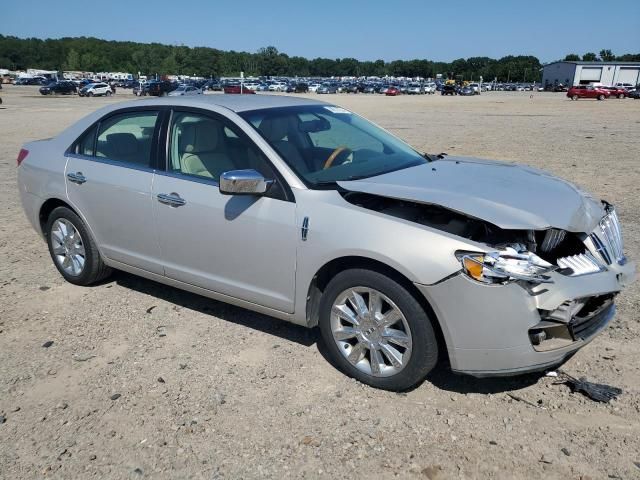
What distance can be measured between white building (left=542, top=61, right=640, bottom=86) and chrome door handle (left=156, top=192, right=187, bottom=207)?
5183 inches

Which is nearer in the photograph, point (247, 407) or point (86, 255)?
point (247, 407)

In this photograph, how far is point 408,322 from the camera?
10.5ft

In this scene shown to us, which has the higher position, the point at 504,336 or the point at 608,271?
the point at 608,271

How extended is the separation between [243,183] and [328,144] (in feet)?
3.29

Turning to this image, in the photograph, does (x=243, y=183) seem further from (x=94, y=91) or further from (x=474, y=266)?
(x=94, y=91)

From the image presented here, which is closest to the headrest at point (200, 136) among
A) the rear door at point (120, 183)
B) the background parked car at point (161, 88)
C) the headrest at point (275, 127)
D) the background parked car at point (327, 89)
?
the rear door at point (120, 183)

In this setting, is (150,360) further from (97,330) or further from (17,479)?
(17,479)

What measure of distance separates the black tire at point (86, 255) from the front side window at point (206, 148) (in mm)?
1251

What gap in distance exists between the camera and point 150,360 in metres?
3.91

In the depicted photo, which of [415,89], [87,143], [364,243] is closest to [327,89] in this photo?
[415,89]

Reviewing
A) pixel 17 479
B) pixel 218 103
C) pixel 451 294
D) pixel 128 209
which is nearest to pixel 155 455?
pixel 17 479

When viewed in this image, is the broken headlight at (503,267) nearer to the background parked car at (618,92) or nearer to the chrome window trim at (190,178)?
the chrome window trim at (190,178)

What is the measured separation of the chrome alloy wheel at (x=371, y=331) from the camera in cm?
329

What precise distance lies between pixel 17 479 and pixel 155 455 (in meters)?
0.66
